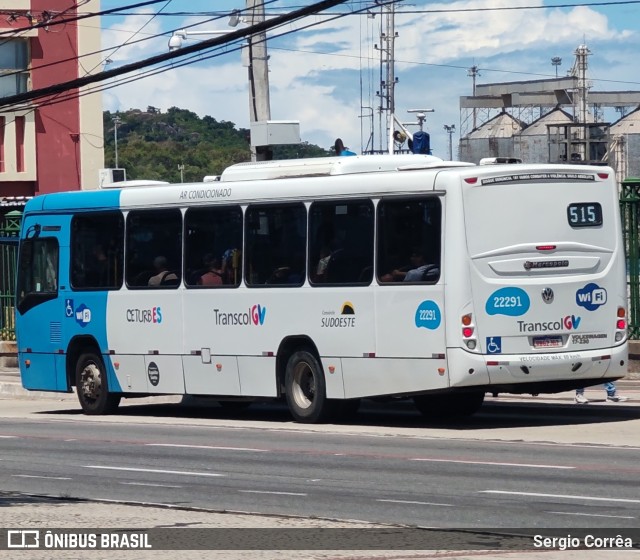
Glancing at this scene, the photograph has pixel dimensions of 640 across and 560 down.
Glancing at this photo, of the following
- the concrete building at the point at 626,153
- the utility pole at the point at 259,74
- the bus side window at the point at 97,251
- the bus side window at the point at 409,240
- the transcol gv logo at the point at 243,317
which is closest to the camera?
the bus side window at the point at 409,240

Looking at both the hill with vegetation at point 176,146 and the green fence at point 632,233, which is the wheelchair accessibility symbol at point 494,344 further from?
the hill with vegetation at point 176,146

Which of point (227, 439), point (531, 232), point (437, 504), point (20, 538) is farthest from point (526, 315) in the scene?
point (20, 538)

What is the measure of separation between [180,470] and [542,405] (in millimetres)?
8406

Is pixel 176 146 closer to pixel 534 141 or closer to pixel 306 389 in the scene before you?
pixel 534 141

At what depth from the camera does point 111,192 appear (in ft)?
74.9

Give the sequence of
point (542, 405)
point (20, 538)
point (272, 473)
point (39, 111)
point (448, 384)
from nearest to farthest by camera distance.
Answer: point (20, 538) → point (272, 473) → point (448, 384) → point (542, 405) → point (39, 111)

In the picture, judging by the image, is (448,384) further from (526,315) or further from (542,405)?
(542,405)

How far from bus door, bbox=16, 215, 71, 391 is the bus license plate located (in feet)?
26.0

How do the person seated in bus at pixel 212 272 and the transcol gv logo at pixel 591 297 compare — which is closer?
the transcol gv logo at pixel 591 297

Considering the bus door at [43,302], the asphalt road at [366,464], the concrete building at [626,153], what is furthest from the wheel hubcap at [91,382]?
the concrete building at [626,153]

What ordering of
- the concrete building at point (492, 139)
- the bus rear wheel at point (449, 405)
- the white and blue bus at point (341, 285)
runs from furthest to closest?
the concrete building at point (492, 139), the bus rear wheel at point (449, 405), the white and blue bus at point (341, 285)

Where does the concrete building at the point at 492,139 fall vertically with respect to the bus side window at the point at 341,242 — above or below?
above

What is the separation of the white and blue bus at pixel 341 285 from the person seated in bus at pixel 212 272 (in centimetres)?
Answer: 2

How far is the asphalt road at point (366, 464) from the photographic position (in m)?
12.2
